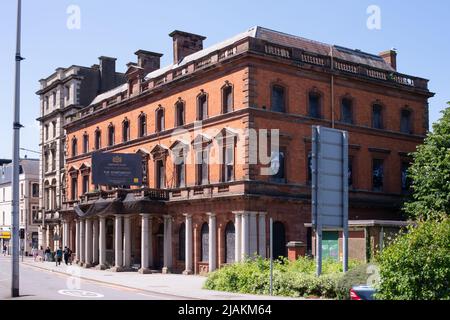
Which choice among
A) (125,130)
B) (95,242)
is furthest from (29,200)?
(125,130)

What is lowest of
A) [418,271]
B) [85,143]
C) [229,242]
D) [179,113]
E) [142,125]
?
[229,242]

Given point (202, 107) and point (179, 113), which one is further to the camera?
point (179, 113)

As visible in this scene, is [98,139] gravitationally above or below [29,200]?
above

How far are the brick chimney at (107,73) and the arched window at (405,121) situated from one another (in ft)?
114

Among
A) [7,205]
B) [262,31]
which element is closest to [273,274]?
[262,31]

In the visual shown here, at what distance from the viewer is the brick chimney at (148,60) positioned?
189 ft

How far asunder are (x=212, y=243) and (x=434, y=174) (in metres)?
14.2

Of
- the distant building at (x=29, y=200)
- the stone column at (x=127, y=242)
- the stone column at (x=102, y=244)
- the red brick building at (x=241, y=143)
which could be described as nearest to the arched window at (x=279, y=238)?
the red brick building at (x=241, y=143)

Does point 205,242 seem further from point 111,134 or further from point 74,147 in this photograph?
point 74,147

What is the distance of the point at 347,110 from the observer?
43500 mm

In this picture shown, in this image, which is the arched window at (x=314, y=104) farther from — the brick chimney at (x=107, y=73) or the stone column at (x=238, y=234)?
the brick chimney at (x=107, y=73)

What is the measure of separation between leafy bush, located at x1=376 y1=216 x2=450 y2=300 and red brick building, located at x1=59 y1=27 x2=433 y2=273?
18.0 meters

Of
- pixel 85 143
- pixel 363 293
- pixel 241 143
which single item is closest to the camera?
Result: pixel 363 293

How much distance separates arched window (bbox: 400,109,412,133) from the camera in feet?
155
